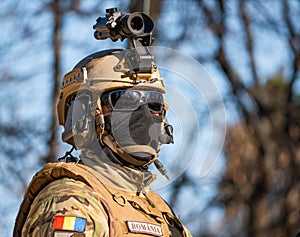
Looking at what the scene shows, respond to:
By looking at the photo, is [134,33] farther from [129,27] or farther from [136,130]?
[136,130]

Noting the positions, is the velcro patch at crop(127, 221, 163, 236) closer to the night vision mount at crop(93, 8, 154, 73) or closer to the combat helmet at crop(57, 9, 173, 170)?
the combat helmet at crop(57, 9, 173, 170)

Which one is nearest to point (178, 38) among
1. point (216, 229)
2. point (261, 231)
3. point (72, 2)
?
point (72, 2)

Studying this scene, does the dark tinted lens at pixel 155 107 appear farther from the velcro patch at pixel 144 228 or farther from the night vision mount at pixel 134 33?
the velcro patch at pixel 144 228

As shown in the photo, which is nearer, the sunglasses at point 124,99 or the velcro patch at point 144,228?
the velcro patch at point 144,228

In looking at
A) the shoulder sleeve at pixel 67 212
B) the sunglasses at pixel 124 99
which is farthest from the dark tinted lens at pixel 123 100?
the shoulder sleeve at pixel 67 212

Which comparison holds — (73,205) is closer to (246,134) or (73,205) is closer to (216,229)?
(246,134)

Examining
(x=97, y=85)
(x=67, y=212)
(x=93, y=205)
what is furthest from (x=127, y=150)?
(x=67, y=212)

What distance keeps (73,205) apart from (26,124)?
10146mm

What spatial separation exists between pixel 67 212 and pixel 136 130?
2.92 ft

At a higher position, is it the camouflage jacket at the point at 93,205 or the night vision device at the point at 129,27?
the night vision device at the point at 129,27

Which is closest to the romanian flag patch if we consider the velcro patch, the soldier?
the soldier

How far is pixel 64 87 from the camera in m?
8.99

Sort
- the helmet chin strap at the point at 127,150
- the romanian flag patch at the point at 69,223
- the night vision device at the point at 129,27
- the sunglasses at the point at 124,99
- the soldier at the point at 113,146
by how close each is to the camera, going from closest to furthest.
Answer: the romanian flag patch at the point at 69,223
the soldier at the point at 113,146
the helmet chin strap at the point at 127,150
the sunglasses at the point at 124,99
the night vision device at the point at 129,27

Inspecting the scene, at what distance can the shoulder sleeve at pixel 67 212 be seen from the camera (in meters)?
8.03
